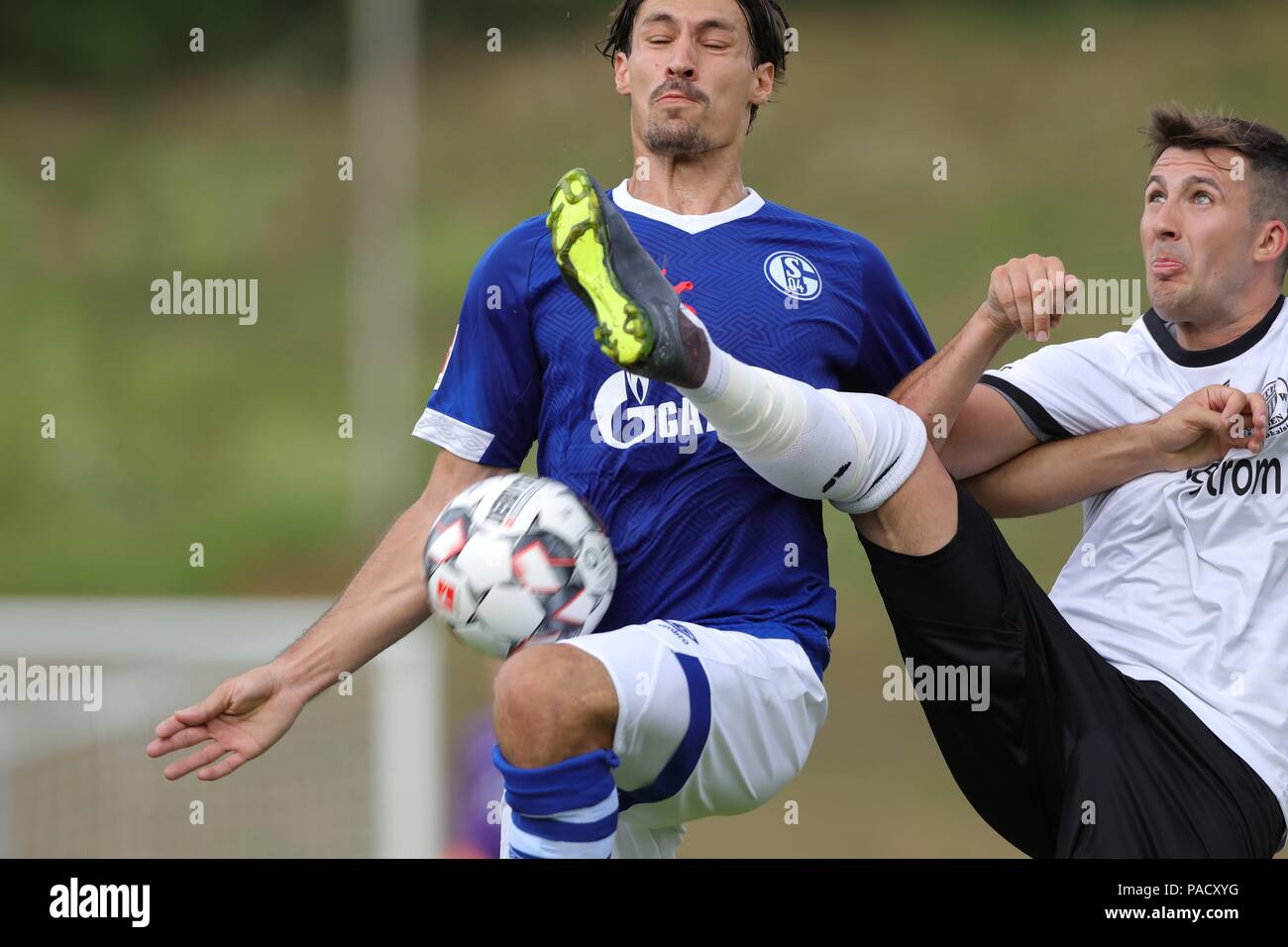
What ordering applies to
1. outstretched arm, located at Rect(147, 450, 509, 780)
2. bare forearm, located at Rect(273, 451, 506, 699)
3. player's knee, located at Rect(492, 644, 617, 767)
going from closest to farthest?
1. player's knee, located at Rect(492, 644, 617, 767)
2. outstretched arm, located at Rect(147, 450, 509, 780)
3. bare forearm, located at Rect(273, 451, 506, 699)

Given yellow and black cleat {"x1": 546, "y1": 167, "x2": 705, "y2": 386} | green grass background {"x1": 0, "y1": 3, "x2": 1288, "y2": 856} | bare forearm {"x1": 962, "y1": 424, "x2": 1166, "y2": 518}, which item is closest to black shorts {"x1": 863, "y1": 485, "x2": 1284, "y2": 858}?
bare forearm {"x1": 962, "y1": 424, "x2": 1166, "y2": 518}

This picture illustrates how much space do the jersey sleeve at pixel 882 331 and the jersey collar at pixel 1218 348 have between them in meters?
0.56

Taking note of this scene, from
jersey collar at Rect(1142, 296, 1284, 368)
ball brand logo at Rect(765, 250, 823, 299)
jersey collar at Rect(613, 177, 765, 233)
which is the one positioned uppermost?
jersey collar at Rect(613, 177, 765, 233)

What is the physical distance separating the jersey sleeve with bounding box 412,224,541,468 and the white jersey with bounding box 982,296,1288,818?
1080 millimetres

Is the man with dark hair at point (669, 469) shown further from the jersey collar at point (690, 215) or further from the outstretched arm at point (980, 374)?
the outstretched arm at point (980, 374)

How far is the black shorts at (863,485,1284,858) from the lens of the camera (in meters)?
3.51

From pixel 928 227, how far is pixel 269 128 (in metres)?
6.64

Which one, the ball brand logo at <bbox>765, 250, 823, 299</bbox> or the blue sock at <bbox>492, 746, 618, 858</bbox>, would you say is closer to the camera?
the blue sock at <bbox>492, 746, 618, 858</bbox>

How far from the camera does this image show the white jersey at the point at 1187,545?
11.9ft

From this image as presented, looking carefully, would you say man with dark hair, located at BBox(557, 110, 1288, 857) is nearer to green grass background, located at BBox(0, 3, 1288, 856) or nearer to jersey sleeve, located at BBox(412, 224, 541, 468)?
jersey sleeve, located at BBox(412, 224, 541, 468)

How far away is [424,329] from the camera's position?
14195 millimetres

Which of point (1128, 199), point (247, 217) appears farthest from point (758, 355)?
point (247, 217)

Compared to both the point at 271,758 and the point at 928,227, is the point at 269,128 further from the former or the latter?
the point at 271,758

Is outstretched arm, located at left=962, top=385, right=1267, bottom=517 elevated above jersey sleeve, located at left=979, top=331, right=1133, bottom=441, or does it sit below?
below
